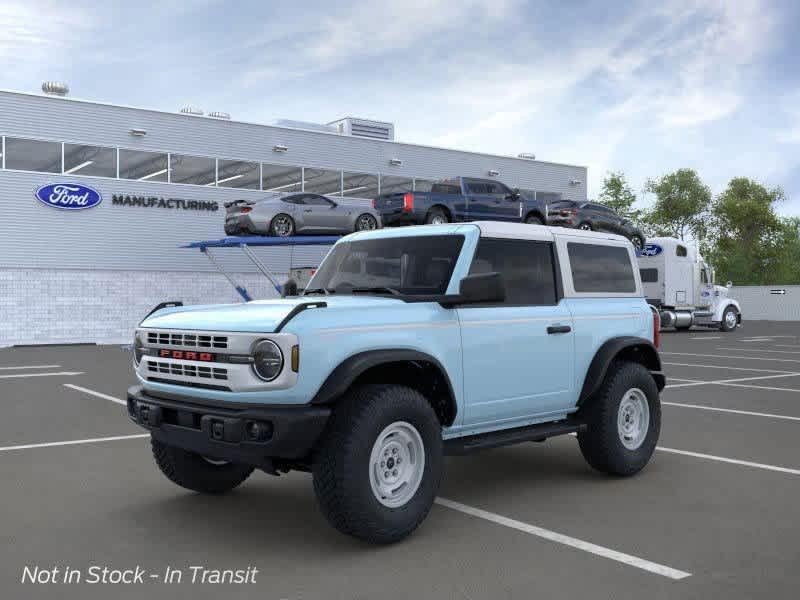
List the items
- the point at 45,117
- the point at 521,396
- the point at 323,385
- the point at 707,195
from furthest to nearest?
the point at 707,195 < the point at 45,117 < the point at 521,396 < the point at 323,385

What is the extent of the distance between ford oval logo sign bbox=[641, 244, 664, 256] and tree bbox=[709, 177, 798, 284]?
160ft

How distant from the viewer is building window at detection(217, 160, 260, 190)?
104ft

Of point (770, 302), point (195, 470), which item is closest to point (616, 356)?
point (195, 470)

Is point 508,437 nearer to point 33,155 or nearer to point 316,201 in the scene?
point 316,201

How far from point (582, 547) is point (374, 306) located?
1.88 metres

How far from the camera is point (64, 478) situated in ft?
21.9

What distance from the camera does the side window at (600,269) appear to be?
21.8ft

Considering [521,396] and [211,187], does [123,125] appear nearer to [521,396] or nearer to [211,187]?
[211,187]

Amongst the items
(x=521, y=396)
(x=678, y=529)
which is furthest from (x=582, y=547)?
(x=521, y=396)

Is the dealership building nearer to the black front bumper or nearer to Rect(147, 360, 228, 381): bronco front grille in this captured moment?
Rect(147, 360, 228, 381): bronco front grille

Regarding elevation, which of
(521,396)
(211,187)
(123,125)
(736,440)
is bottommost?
(736,440)

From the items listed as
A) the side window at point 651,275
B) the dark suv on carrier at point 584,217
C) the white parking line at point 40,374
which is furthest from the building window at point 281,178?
the white parking line at point 40,374

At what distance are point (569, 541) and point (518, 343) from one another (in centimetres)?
149

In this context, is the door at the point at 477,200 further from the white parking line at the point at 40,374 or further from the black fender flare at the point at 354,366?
the black fender flare at the point at 354,366
